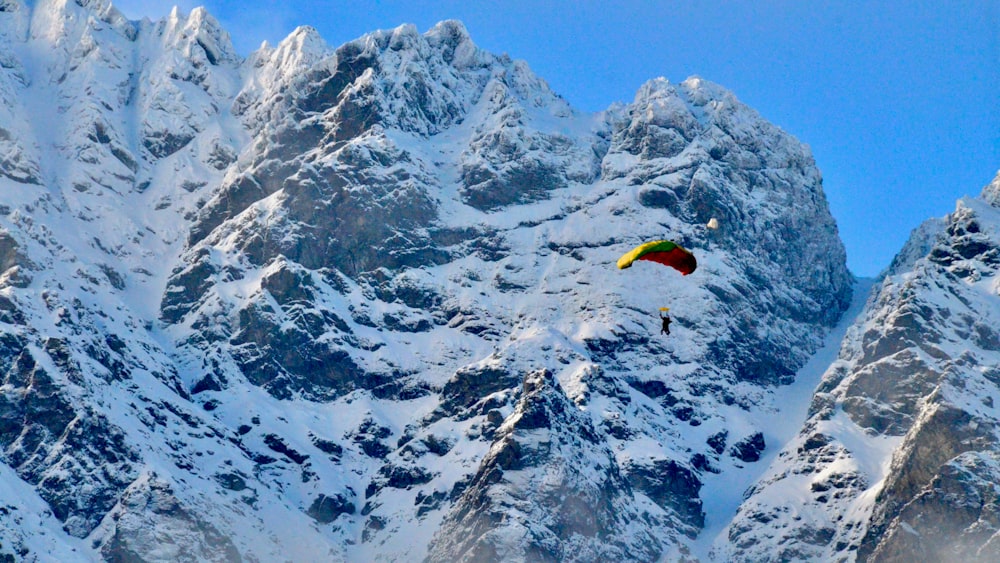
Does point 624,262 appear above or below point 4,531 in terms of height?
above

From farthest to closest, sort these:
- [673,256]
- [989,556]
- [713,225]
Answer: [989,556] < [713,225] < [673,256]

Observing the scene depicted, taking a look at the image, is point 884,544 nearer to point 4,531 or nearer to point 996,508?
point 996,508

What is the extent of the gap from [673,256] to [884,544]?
9283cm

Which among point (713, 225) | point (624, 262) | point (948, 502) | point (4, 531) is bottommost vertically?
point (4, 531)

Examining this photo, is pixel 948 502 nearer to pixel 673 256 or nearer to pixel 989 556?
pixel 989 556

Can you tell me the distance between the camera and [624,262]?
11938 centimetres

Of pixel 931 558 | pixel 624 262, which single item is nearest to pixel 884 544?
pixel 931 558

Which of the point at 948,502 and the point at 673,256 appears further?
the point at 948,502

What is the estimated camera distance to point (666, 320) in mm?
131000

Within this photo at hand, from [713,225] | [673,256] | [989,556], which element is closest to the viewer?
[673,256]

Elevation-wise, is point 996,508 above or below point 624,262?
above

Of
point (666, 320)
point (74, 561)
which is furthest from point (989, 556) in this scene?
point (74, 561)

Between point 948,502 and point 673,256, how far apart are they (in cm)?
9245

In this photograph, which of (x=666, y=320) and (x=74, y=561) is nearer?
(x=666, y=320)
